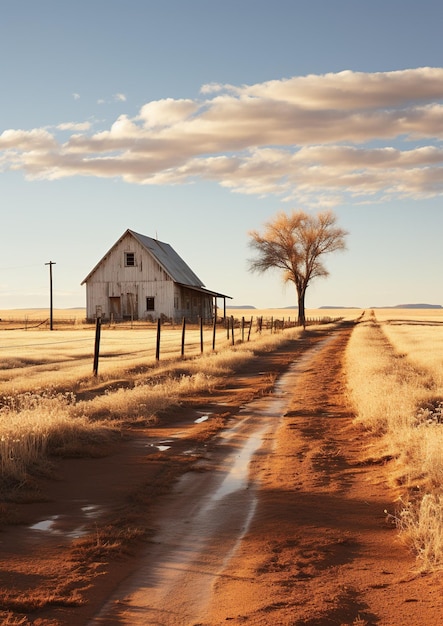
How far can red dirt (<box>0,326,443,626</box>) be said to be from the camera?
5074mm

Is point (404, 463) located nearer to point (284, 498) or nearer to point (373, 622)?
point (284, 498)

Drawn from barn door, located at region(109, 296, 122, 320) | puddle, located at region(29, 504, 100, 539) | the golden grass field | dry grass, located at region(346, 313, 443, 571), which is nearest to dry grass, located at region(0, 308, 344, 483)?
the golden grass field

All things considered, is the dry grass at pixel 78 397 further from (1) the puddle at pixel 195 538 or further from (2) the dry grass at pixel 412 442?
(2) the dry grass at pixel 412 442

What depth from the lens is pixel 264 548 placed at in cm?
639

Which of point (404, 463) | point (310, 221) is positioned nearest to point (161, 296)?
point (310, 221)

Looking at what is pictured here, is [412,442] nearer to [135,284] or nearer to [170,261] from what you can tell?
[135,284]

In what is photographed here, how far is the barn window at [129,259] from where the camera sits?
63406 mm

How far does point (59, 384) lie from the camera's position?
1950 cm

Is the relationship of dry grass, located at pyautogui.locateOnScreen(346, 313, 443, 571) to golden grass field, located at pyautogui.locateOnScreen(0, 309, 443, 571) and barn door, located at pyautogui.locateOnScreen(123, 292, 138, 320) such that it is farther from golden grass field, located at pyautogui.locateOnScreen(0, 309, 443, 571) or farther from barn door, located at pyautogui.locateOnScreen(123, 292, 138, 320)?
barn door, located at pyautogui.locateOnScreen(123, 292, 138, 320)

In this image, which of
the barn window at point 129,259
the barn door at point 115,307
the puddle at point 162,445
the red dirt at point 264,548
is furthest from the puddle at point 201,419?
the barn door at point 115,307

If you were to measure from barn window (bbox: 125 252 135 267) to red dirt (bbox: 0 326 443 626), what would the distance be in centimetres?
5265

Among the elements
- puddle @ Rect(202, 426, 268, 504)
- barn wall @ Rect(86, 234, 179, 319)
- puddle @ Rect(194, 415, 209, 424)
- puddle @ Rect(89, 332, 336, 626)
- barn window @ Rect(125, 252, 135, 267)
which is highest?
barn window @ Rect(125, 252, 135, 267)

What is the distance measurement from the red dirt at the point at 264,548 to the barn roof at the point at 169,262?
51.9 meters

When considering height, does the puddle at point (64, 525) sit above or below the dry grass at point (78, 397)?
below
